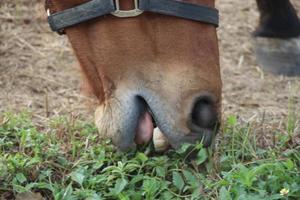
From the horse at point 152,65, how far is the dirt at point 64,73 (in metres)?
0.87

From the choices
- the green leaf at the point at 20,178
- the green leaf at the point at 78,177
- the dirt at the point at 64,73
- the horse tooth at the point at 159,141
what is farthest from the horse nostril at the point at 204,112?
the dirt at the point at 64,73

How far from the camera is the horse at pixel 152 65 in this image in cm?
229

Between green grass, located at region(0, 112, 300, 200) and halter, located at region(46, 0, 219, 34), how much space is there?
0.42 meters

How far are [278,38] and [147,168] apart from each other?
187 centimetres

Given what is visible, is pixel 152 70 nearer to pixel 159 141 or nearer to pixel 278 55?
pixel 159 141

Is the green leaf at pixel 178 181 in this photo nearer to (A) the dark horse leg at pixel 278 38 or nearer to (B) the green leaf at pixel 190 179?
(B) the green leaf at pixel 190 179

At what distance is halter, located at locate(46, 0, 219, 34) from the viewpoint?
7.61 ft

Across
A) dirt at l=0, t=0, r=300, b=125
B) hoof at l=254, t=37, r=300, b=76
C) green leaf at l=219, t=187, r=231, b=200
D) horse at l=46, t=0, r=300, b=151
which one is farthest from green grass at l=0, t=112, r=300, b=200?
hoof at l=254, t=37, r=300, b=76

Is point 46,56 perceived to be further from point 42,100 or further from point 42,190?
point 42,190

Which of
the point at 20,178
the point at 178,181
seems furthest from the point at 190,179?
the point at 20,178

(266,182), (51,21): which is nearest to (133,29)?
(51,21)

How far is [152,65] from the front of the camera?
233 cm

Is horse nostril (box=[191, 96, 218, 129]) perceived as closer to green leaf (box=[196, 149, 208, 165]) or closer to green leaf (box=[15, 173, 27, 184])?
green leaf (box=[196, 149, 208, 165])

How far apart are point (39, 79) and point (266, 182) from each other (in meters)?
1.94
